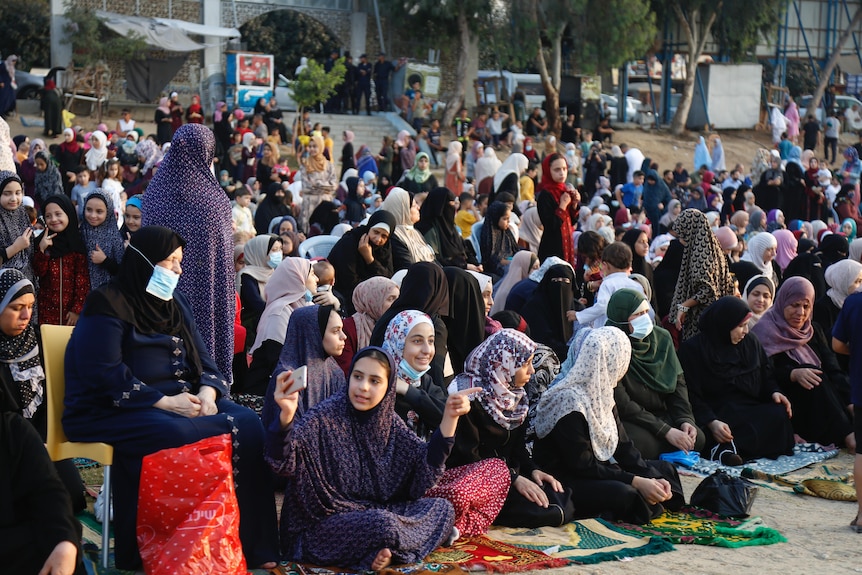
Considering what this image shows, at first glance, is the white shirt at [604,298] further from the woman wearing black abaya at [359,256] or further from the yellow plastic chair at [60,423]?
the yellow plastic chair at [60,423]

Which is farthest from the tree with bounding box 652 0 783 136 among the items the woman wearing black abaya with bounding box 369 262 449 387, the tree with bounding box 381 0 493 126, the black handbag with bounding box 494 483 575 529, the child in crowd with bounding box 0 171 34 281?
the black handbag with bounding box 494 483 575 529

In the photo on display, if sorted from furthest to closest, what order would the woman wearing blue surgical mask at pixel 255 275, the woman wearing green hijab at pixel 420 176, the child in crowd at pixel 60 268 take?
the woman wearing green hijab at pixel 420 176 → the woman wearing blue surgical mask at pixel 255 275 → the child in crowd at pixel 60 268

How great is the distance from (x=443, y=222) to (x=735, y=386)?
11.5 ft

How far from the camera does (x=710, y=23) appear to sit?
28750 mm

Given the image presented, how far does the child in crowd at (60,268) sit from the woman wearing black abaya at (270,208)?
484 centimetres

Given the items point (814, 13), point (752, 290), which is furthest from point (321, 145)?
point (814, 13)

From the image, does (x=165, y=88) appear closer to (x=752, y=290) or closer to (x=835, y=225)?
(x=835, y=225)

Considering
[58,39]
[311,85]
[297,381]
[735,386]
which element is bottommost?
[735,386]

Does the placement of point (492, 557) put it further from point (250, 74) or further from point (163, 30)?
point (163, 30)

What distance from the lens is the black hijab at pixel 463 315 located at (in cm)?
637

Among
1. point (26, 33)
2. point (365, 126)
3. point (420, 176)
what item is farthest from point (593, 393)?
point (26, 33)

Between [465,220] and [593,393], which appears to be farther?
[465,220]

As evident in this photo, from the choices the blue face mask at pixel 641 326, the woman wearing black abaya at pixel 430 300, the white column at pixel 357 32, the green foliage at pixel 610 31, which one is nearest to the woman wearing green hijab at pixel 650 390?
the blue face mask at pixel 641 326

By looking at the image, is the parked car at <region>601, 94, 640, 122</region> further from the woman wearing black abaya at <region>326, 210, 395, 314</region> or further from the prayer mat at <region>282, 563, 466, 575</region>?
the prayer mat at <region>282, 563, 466, 575</region>
